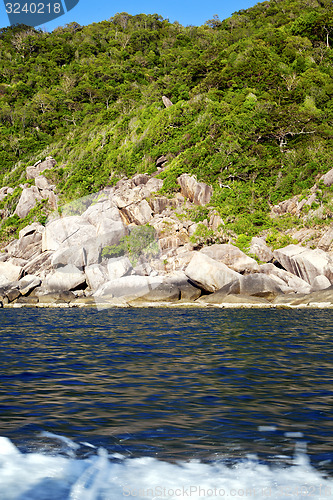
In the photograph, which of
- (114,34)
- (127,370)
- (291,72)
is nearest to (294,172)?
(291,72)

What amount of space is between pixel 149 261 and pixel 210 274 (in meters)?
10.1

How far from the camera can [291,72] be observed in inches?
2010

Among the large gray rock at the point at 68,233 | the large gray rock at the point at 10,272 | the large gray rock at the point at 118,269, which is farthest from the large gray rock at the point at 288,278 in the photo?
the large gray rock at the point at 10,272

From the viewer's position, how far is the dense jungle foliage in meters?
43.1

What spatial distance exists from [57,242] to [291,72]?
35119 mm

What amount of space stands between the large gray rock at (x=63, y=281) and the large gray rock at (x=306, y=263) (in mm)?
15122

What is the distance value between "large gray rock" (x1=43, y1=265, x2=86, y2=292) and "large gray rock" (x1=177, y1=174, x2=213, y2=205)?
15.3 meters

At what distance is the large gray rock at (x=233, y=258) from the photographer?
30016 millimetres

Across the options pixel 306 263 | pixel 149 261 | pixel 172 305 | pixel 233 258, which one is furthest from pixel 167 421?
pixel 149 261

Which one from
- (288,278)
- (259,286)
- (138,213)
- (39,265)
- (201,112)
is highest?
(201,112)

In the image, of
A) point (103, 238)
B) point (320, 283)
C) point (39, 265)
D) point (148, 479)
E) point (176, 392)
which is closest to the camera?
point (148, 479)

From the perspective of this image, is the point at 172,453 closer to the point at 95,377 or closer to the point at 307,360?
the point at 95,377

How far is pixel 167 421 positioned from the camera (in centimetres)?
577

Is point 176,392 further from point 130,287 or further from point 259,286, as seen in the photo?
point 130,287
